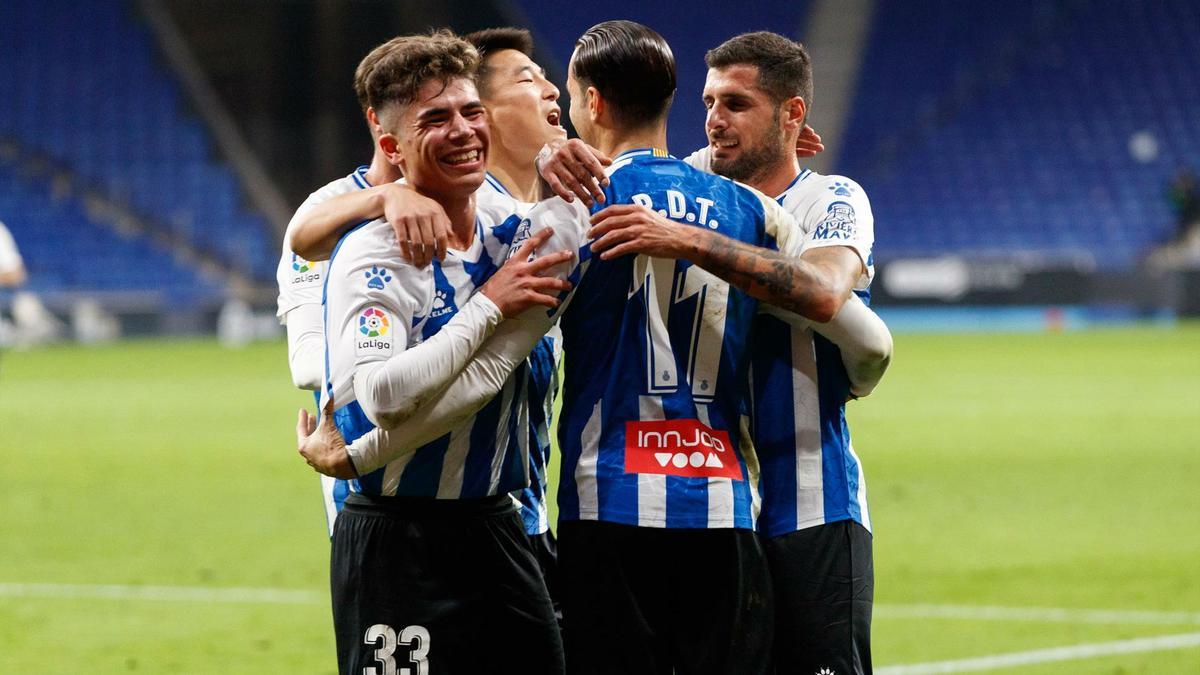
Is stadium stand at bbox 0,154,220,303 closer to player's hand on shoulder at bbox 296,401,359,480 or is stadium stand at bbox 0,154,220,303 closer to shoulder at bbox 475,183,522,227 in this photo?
shoulder at bbox 475,183,522,227

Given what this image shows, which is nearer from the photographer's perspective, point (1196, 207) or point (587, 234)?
point (587, 234)

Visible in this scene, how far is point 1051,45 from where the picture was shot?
35562 mm

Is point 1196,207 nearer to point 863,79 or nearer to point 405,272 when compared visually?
point 863,79

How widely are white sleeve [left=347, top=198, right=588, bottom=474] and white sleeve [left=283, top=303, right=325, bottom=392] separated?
0.73 meters

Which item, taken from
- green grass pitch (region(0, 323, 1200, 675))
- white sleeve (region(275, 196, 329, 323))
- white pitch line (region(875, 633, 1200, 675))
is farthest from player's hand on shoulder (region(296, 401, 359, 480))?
white pitch line (region(875, 633, 1200, 675))

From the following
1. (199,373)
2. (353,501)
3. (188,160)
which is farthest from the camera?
(188,160)

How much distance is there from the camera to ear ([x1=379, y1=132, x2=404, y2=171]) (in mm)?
3648

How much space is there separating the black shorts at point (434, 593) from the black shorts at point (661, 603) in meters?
0.15

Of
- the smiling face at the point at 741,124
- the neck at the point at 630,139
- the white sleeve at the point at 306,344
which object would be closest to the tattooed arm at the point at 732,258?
the neck at the point at 630,139

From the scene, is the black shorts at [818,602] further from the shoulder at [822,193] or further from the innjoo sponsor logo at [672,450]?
the shoulder at [822,193]

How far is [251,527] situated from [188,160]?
25.5m

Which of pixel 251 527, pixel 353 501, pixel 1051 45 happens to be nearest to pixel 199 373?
pixel 251 527

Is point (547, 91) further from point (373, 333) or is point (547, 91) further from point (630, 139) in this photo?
point (373, 333)

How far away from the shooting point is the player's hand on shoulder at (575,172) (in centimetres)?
343
